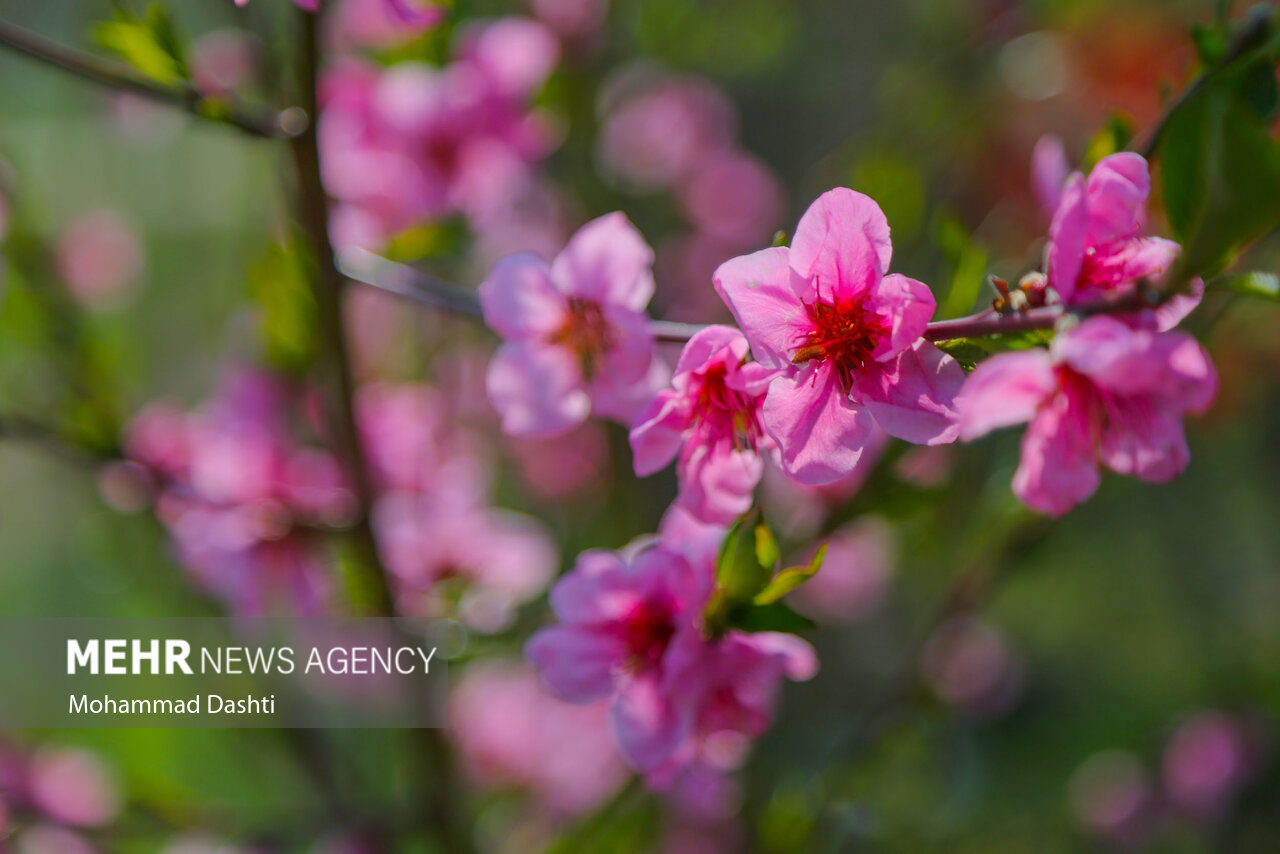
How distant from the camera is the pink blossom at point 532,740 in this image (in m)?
1.15

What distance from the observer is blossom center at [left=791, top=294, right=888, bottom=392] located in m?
0.42

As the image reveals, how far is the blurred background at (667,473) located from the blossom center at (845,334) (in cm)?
14

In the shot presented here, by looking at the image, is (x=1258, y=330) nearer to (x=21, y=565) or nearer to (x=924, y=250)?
(x=924, y=250)

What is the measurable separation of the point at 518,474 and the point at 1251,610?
1.96 m

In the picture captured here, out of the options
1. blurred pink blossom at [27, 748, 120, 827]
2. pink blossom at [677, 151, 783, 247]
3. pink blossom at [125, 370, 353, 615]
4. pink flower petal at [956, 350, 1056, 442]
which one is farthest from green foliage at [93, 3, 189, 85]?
pink blossom at [677, 151, 783, 247]

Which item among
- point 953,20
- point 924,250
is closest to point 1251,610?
point 924,250

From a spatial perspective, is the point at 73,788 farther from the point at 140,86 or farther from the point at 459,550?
the point at 140,86

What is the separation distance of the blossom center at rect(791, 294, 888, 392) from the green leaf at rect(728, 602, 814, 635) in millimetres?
107

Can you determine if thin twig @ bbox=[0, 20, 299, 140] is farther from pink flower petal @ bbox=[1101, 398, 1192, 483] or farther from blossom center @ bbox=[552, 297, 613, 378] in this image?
pink flower petal @ bbox=[1101, 398, 1192, 483]

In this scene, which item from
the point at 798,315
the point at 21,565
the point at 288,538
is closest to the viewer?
the point at 798,315

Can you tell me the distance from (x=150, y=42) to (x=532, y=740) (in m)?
1.01

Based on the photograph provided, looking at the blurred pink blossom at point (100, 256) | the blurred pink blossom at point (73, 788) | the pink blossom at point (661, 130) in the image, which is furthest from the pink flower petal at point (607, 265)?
the blurred pink blossom at point (100, 256)

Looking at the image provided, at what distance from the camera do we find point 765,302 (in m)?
0.42

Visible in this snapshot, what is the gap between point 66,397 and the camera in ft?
2.80
